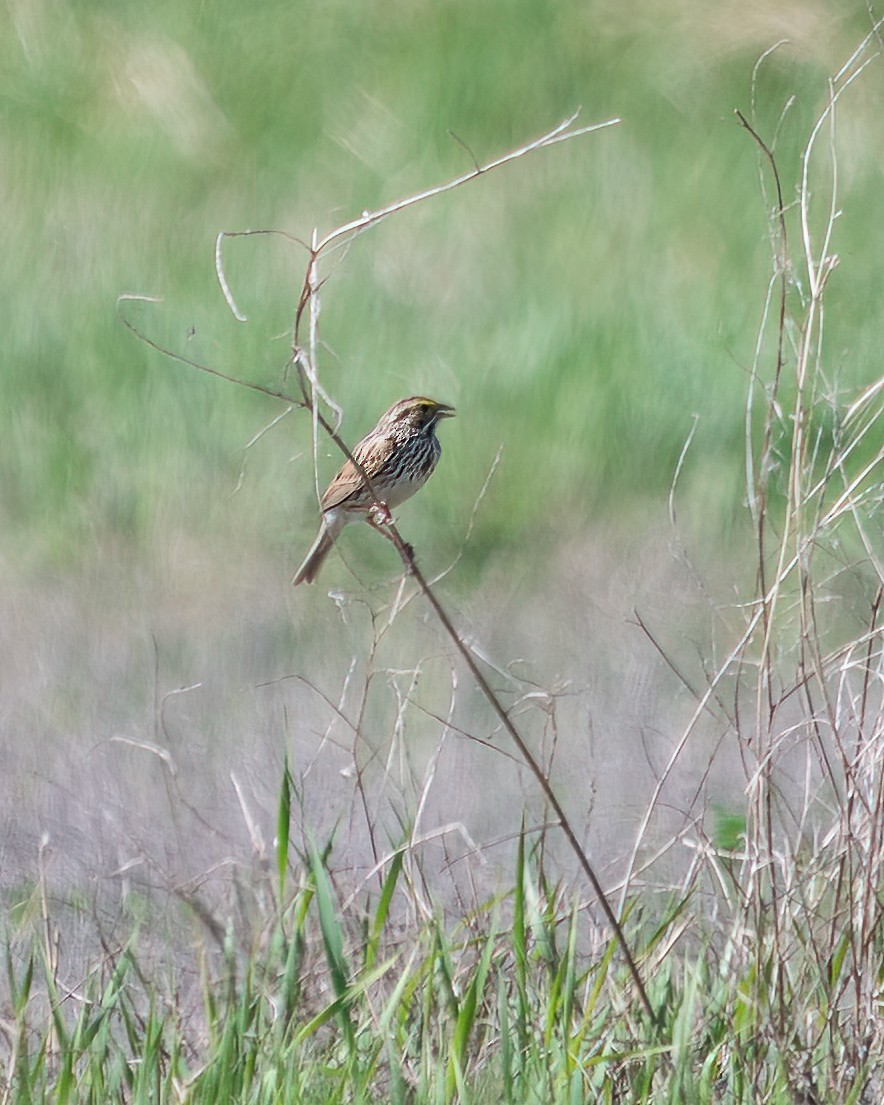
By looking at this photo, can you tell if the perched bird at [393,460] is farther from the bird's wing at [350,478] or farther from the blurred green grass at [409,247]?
the blurred green grass at [409,247]

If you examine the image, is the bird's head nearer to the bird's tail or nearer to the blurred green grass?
the bird's tail

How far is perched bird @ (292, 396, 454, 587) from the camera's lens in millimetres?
4500

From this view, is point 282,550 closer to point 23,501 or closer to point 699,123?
point 23,501

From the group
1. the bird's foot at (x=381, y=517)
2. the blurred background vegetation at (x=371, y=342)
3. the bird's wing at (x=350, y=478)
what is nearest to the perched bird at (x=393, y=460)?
the bird's wing at (x=350, y=478)

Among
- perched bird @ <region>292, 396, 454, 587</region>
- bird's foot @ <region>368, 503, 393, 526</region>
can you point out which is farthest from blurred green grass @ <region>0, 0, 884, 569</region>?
bird's foot @ <region>368, 503, 393, 526</region>

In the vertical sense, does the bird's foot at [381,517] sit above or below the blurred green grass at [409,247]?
below

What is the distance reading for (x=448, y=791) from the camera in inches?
144

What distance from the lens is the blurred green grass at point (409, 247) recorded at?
539cm

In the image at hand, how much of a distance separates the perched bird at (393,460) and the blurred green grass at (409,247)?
1.68 ft

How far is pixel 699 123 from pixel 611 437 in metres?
2.00

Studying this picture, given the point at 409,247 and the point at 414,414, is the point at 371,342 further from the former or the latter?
the point at 414,414

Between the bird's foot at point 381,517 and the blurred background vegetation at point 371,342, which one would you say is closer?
the bird's foot at point 381,517

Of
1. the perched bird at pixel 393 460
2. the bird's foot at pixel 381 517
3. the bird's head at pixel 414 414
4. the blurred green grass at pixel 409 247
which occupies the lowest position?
the bird's foot at pixel 381 517

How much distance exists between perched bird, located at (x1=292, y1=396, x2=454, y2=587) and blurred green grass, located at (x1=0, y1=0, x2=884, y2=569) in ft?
1.68
